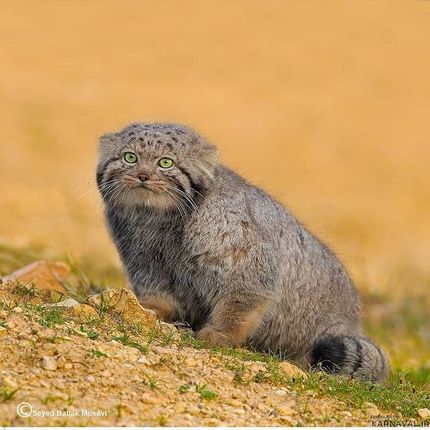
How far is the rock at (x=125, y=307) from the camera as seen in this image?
8.76 metres

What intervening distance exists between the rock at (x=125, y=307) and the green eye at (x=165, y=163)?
1109 mm

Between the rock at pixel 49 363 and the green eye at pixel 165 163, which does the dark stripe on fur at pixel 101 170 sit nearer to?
the green eye at pixel 165 163

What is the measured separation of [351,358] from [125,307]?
214 centimetres

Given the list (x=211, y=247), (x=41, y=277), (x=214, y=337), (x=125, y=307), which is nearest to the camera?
(x=125, y=307)

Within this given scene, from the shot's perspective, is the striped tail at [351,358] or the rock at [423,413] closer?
the rock at [423,413]

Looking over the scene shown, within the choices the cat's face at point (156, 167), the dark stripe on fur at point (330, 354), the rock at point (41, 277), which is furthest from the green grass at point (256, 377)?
the cat's face at point (156, 167)

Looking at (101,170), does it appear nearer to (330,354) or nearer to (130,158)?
(130,158)

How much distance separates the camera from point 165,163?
912 centimetres

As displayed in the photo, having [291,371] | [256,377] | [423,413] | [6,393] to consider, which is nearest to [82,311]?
[256,377]

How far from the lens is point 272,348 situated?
9.86 metres

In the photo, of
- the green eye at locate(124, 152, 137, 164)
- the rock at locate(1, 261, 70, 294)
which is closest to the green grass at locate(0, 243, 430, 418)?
the rock at locate(1, 261, 70, 294)

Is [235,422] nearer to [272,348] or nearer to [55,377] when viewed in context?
[55,377]

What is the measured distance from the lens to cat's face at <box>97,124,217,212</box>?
9.05m

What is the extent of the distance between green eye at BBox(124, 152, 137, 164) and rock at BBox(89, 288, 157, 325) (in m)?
1.11
